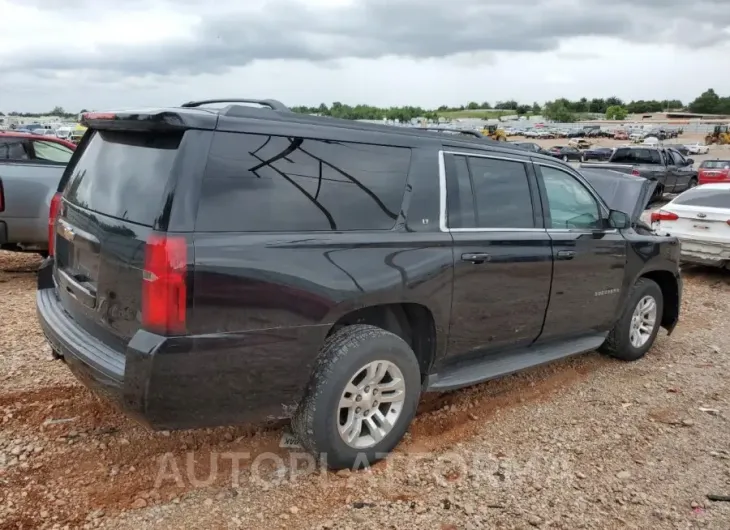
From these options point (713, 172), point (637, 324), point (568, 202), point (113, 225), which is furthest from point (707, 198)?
point (713, 172)

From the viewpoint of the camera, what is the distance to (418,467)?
346 centimetres

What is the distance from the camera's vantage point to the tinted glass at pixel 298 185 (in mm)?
2795

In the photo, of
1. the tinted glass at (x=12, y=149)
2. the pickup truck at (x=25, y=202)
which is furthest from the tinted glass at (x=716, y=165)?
the tinted glass at (x=12, y=149)

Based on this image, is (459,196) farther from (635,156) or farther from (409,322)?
(635,156)

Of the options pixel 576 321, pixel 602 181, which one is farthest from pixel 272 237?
pixel 602 181

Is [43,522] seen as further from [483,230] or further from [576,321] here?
[576,321]

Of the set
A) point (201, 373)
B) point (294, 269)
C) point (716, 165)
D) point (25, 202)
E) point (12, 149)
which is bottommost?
point (201, 373)

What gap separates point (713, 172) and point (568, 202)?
18352 mm

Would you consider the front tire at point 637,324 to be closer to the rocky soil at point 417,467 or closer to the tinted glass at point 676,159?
the rocky soil at point 417,467

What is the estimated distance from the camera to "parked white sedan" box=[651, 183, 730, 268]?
8.65 m

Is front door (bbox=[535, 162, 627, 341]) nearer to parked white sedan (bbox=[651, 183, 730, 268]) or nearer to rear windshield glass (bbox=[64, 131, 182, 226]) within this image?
rear windshield glass (bbox=[64, 131, 182, 226])

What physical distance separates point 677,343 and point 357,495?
13.8 ft

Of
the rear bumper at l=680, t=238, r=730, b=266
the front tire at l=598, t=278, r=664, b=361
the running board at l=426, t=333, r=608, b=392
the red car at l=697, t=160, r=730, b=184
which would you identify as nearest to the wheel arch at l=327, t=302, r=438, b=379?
the running board at l=426, t=333, r=608, b=392

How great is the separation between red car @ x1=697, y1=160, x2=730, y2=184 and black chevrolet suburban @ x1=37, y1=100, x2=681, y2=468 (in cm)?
1834
